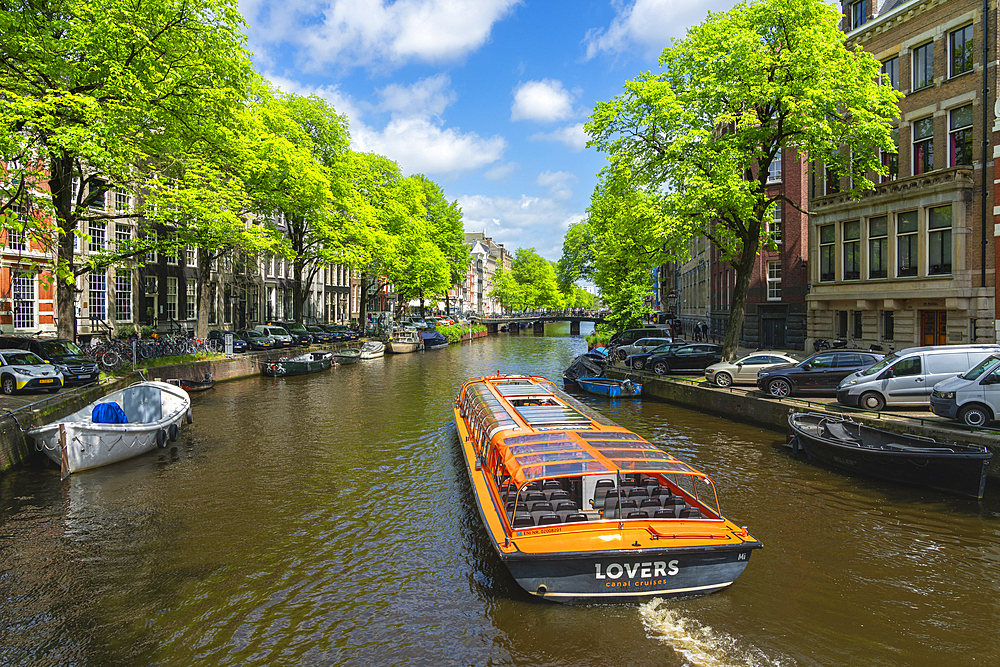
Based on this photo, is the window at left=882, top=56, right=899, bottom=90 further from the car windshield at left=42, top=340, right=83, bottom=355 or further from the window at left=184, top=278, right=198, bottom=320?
the window at left=184, top=278, right=198, bottom=320

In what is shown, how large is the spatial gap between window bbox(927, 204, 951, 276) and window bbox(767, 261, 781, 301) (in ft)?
42.1

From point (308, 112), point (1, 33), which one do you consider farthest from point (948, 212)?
point (308, 112)

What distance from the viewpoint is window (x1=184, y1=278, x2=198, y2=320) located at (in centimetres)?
4281

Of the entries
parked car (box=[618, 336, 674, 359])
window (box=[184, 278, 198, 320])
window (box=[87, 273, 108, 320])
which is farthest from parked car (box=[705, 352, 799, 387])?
window (box=[184, 278, 198, 320])

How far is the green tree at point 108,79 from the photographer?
53.4 ft

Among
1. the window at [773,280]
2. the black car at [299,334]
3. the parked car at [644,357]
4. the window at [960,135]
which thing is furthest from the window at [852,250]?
the black car at [299,334]

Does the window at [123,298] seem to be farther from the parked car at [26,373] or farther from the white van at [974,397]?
the white van at [974,397]

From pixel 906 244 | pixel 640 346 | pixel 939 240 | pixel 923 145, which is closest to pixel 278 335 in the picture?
pixel 640 346

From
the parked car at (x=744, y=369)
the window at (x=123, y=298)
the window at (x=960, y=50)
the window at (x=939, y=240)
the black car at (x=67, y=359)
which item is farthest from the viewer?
the window at (x=123, y=298)

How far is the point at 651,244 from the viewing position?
88.1 ft

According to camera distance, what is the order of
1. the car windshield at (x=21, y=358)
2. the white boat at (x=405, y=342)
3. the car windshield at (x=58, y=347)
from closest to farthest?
the car windshield at (x=21, y=358) → the car windshield at (x=58, y=347) → the white boat at (x=405, y=342)

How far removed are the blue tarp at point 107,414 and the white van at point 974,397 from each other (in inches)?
829

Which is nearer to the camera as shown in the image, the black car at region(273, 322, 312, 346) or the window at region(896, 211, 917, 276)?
the window at region(896, 211, 917, 276)

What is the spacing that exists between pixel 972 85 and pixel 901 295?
859cm
